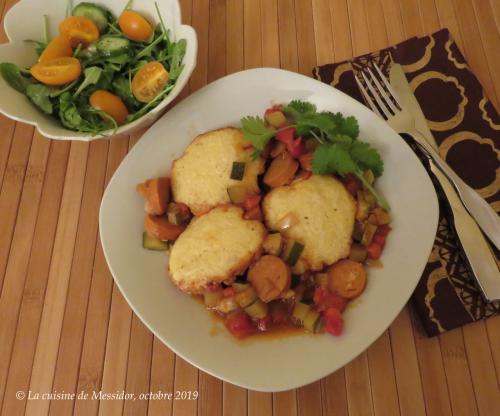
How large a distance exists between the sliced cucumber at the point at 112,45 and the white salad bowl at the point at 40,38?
15 centimetres

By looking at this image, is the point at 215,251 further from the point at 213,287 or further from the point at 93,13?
the point at 93,13

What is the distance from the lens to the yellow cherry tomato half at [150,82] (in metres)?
1.48

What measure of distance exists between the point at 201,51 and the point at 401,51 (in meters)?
0.78

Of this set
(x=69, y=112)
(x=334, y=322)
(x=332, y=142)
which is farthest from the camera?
(x=69, y=112)

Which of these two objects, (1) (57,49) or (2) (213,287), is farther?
(1) (57,49)

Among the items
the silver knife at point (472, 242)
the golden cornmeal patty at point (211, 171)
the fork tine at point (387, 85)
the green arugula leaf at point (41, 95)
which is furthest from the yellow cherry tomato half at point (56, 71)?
the silver knife at point (472, 242)

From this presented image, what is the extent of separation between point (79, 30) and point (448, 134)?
1316mm

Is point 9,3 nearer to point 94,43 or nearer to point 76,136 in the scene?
point 94,43

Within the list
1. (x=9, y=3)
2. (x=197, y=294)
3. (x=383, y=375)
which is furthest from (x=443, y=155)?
(x=9, y=3)

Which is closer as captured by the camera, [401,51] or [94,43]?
[94,43]

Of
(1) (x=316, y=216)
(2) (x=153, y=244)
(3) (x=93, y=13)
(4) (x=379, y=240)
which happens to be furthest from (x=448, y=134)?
(3) (x=93, y=13)

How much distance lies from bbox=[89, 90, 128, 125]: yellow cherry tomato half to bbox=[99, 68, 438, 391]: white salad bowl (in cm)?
12

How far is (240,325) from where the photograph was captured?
4.09 ft

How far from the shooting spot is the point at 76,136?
140 centimetres
